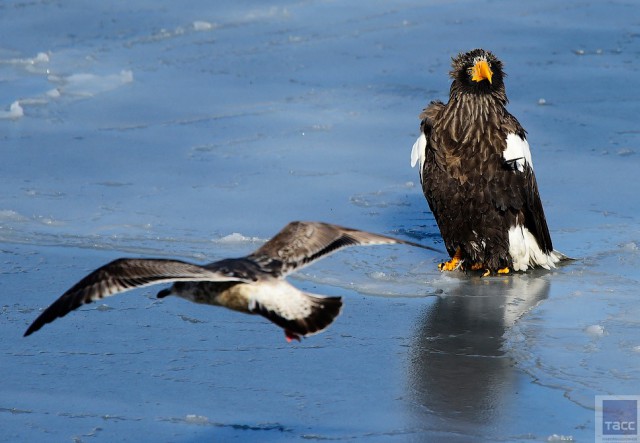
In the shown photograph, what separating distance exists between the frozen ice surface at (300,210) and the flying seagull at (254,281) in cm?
42

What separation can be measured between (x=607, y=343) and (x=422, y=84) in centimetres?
481

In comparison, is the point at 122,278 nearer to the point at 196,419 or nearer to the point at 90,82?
the point at 196,419

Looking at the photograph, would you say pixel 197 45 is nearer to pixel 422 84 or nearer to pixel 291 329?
pixel 422 84

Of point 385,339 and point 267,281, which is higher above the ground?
point 267,281

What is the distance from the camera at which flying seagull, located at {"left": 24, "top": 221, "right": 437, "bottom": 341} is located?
4.77m

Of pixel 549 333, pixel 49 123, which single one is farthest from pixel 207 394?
pixel 49 123

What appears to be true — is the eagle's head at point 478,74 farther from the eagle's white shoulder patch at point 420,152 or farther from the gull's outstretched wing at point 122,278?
the gull's outstretched wing at point 122,278

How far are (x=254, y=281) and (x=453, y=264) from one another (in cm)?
247

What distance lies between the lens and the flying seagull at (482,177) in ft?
22.8

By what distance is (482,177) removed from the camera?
6945 millimetres

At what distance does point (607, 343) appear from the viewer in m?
5.70

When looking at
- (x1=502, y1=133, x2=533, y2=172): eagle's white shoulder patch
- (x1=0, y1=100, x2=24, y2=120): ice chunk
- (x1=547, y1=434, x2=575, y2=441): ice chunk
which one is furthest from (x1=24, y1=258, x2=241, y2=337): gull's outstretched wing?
(x1=0, y1=100, x2=24, y2=120): ice chunk

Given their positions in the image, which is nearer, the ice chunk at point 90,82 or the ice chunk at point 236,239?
the ice chunk at point 236,239

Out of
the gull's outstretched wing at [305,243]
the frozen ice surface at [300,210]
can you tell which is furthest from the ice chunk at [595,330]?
the gull's outstretched wing at [305,243]
